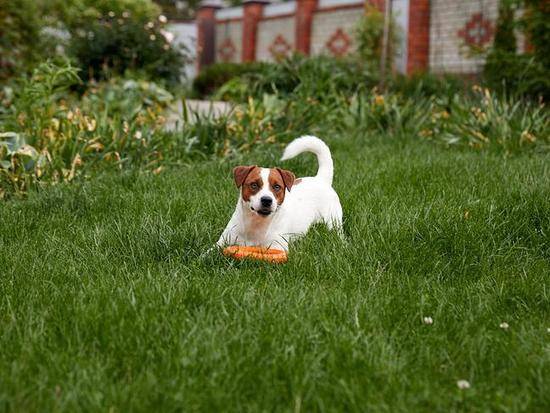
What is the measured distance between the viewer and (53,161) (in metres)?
5.19

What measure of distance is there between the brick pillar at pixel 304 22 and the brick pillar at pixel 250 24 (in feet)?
8.53

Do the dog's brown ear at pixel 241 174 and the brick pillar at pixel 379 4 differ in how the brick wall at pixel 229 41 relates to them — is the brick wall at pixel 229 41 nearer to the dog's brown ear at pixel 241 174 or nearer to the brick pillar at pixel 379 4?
the brick pillar at pixel 379 4

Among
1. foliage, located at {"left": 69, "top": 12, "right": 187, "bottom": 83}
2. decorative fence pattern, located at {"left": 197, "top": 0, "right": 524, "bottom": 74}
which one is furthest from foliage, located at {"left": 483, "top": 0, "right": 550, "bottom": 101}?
foliage, located at {"left": 69, "top": 12, "right": 187, "bottom": 83}

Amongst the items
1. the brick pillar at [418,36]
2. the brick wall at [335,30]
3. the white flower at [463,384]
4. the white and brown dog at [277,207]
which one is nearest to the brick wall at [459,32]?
the brick pillar at [418,36]

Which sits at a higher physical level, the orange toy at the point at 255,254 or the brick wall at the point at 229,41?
the brick wall at the point at 229,41

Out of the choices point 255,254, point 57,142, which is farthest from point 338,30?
point 255,254

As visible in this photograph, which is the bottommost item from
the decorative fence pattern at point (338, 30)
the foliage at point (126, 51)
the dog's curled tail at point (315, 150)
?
the dog's curled tail at point (315, 150)

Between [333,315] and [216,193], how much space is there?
2.16 m

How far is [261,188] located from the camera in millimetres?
3348

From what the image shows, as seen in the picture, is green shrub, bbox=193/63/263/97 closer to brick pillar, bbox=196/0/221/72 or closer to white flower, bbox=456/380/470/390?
brick pillar, bbox=196/0/221/72

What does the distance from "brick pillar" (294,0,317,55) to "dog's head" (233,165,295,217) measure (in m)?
16.1

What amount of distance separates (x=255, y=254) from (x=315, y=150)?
3.63 feet

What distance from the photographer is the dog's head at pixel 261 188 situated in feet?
10.8

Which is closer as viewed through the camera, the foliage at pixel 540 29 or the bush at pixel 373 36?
the foliage at pixel 540 29
